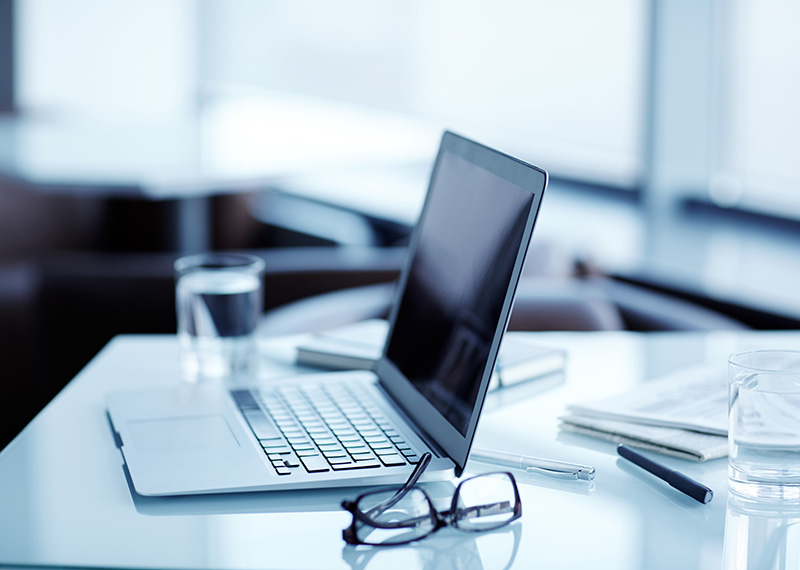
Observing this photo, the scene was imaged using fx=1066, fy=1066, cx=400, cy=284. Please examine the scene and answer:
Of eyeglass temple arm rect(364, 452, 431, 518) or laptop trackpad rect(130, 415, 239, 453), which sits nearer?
eyeglass temple arm rect(364, 452, 431, 518)

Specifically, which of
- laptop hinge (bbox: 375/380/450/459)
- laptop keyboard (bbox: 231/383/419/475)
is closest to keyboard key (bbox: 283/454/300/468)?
laptop keyboard (bbox: 231/383/419/475)

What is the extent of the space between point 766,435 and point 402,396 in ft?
Answer: 1.21

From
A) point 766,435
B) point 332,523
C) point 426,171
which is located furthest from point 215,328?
point 426,171

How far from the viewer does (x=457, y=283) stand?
1.05m

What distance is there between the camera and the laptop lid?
917 millimetres

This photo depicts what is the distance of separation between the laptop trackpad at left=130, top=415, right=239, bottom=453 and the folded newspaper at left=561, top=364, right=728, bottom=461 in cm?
35

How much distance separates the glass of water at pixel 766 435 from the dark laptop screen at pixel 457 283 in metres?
A: 0.22

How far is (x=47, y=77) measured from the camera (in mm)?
6602

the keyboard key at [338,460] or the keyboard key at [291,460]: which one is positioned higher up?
the keyboard key at [338,460]

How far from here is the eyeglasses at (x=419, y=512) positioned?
0.81 metres

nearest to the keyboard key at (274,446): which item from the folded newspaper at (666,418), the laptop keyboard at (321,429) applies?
the laptop keyboard at (321,429)

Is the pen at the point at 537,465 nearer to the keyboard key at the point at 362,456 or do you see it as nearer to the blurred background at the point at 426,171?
the keyboard key at the point at 362,456

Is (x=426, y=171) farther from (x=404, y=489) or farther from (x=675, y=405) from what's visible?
(x=404, y=489)

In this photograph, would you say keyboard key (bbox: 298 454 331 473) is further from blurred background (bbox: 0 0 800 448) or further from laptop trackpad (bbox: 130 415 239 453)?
blurred background (bbox: 0 0 800 448)
